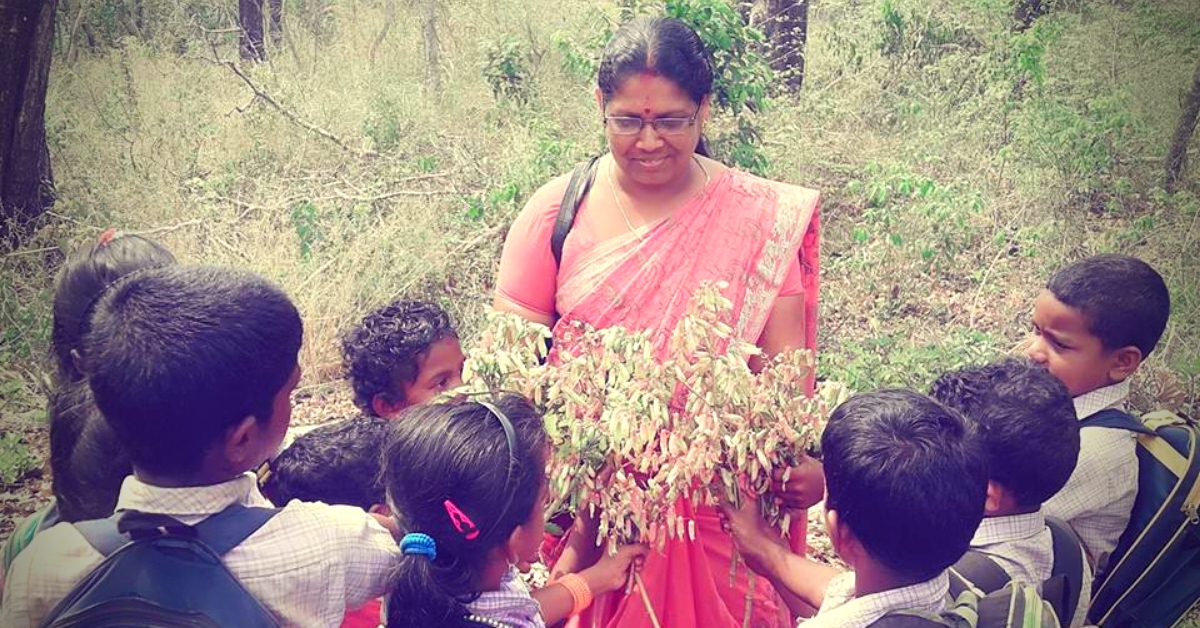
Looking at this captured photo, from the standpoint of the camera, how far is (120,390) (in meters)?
1.75

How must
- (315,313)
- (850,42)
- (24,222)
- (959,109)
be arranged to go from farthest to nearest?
(850,42)
(959,109)
(24,222)
(315,313)

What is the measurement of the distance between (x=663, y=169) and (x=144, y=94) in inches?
277

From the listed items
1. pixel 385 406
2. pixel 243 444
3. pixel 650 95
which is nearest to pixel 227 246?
pixel 385 406

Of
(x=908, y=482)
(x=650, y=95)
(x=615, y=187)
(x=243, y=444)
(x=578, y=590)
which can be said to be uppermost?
(x=650, y=95)

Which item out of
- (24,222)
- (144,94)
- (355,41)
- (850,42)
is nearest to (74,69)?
(144,94)

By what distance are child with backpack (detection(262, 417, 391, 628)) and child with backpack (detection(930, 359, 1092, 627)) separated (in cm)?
135

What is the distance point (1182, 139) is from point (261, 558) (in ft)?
20.9

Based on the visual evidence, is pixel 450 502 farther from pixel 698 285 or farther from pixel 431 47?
pixel 431 47

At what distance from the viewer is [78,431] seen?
2.23 meters

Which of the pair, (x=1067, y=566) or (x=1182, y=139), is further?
(x=1182, y=139)

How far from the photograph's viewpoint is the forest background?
5441 millimetres

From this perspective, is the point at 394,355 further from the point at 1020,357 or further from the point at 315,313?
the point at 315,313

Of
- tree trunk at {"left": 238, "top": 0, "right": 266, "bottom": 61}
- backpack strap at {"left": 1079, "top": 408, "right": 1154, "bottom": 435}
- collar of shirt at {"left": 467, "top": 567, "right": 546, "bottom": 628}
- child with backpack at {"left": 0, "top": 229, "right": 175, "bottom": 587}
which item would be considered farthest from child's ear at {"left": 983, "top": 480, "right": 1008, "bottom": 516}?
tree trunk at {"left": 238, "top": 0, "right": 266, "bottom": 61}

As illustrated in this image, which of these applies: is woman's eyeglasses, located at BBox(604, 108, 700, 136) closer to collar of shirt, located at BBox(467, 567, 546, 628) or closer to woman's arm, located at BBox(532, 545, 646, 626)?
woman's arm, located at BBox(532, 545, 646, 626)
